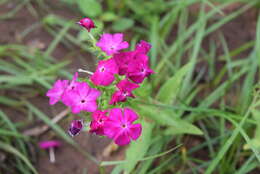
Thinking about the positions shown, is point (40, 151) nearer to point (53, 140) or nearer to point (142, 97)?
point (53, 140)

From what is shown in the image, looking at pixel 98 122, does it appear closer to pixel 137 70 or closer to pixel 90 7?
pixel 137 70

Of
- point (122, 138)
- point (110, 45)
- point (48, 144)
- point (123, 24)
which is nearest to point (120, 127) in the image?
point (122, 138)

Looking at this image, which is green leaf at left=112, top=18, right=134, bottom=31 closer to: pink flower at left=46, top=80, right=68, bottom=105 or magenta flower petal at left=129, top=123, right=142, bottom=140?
pink flower at left=46, top=80, right=68, bottom=105

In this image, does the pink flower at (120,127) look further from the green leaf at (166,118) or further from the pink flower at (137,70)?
the green leaf at (166,118)

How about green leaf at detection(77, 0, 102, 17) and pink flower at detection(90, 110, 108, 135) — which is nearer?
pink flower at detection(90, 110, 108, 135)

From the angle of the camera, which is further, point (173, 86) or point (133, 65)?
point (173, 86)

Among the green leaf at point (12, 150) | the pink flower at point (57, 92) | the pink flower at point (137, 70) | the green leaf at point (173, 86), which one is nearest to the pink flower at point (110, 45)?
the pink flower at point (137, 70)

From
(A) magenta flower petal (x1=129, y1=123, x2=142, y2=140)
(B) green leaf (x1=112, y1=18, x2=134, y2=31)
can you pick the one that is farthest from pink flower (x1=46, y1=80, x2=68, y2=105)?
(B) green leaf (x1=112, y1=18, x2=134, y2=31)
